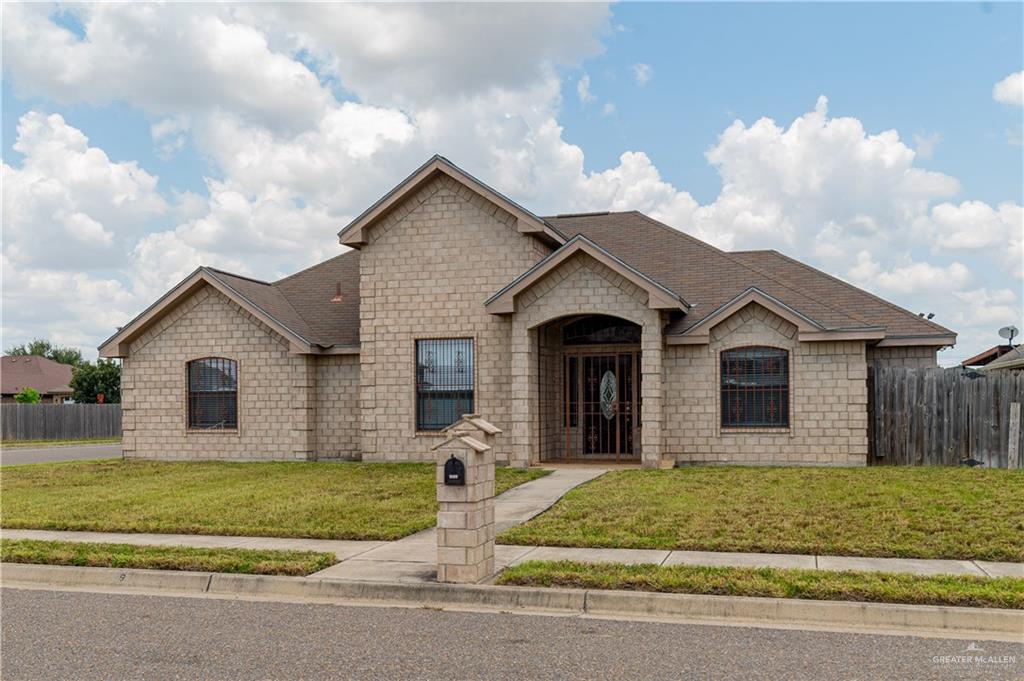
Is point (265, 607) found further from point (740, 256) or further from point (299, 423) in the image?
point (740, 256)

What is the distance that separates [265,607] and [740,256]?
64.1 ft

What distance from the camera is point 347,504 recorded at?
14.7m

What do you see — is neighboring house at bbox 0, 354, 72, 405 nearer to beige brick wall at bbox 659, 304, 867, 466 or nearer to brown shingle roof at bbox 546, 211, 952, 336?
brown shingle roof at bbox 546, 211, 952, 336

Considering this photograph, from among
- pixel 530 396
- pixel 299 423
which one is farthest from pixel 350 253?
pixel 530 396

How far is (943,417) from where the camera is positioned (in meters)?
20.0

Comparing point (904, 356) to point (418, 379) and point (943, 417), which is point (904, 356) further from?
point (418, 379)

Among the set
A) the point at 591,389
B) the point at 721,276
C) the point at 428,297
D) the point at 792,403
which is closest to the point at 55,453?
the point at 428,297

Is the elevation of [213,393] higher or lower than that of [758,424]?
higher

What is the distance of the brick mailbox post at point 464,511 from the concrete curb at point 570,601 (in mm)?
268

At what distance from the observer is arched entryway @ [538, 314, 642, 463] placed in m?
21.6

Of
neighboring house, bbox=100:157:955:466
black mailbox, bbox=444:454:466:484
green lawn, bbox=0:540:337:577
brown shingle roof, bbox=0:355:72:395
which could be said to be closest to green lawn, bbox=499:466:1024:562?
black mailbox, bbox=444:454:466:484

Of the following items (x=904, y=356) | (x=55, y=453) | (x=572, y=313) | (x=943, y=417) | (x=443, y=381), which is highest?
(x=572, y=313)

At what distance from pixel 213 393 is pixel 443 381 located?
6.00 metres

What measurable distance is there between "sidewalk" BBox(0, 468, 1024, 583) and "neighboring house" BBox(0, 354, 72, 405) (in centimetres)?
5963
